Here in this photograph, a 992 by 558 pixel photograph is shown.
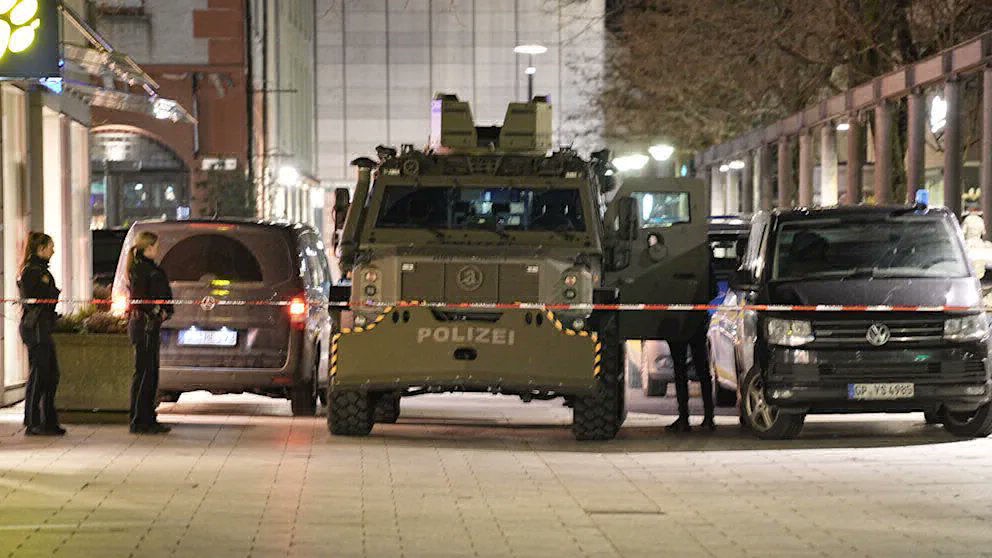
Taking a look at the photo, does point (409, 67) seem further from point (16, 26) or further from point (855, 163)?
point (16, 26)

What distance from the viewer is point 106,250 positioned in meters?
31.5

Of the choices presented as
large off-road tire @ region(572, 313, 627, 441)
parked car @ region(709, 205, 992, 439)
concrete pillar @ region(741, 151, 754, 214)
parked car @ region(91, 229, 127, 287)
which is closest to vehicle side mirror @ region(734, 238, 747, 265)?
parked car @ region(709, 205, 992, 439)

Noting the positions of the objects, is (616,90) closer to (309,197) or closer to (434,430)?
(309,197)

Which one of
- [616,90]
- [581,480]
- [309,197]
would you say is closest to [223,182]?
[616,90]

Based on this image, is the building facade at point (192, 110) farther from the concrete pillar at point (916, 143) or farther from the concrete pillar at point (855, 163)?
the concrete pillar at point (916, 143)

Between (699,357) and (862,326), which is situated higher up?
(862,326)

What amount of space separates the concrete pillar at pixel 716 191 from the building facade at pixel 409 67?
115 ft

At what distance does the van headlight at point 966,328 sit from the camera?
16844 mm

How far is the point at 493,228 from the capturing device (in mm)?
17672

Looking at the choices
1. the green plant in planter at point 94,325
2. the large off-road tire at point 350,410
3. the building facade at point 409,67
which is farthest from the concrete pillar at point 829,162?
the building facade at point 409,67

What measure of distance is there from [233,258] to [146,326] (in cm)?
213

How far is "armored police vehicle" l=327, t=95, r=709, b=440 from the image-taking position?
663 inches

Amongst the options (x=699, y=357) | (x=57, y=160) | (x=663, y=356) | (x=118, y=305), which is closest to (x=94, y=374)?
(x=118, y=305)

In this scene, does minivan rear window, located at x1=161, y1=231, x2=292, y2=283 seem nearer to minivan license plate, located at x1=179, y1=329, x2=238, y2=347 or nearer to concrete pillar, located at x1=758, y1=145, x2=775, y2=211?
minivan license plate, located at x1=179, y1=329, x2=238, y2=347
